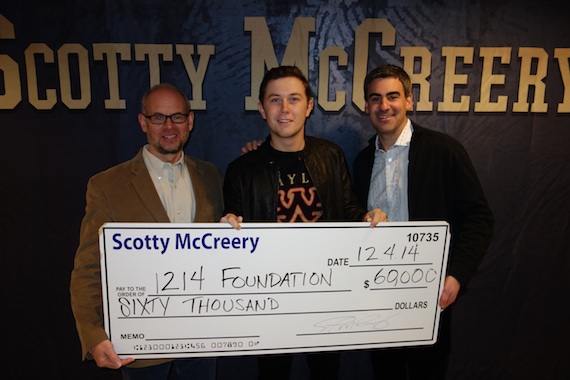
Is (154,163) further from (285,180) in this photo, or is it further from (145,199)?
(285,180)

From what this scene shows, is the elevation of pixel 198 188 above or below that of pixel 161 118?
below

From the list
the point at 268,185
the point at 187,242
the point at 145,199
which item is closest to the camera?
the point at 187,242

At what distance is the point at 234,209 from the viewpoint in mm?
1749

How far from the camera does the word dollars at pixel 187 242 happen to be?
4.88ft

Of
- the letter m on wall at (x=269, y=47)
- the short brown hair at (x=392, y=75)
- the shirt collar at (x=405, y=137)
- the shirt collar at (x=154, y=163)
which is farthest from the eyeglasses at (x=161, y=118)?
the shirt collar at (x=405, y=137)

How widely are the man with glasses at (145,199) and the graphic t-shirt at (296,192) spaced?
36 cm

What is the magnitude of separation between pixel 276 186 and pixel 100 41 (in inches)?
56.6

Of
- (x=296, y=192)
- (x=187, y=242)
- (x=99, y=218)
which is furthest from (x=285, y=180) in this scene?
(x=99, y=218)

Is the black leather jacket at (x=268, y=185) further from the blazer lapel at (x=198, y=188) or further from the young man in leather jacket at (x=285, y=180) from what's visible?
the blazer lapel at (x=198, y=188)

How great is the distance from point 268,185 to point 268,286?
0.47 metres

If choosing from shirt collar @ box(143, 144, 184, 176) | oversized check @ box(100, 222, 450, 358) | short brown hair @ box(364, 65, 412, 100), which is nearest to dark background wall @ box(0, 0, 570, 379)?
short brown hair @ box(364, 65, 412, 100)

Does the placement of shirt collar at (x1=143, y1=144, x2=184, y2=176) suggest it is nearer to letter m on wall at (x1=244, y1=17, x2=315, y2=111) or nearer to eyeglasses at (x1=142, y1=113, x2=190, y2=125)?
eyeglasses at (x1=142, y1=113, x2=190, y2=125)

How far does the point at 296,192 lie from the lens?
5.80 feet

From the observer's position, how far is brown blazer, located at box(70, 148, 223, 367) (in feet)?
5.10
